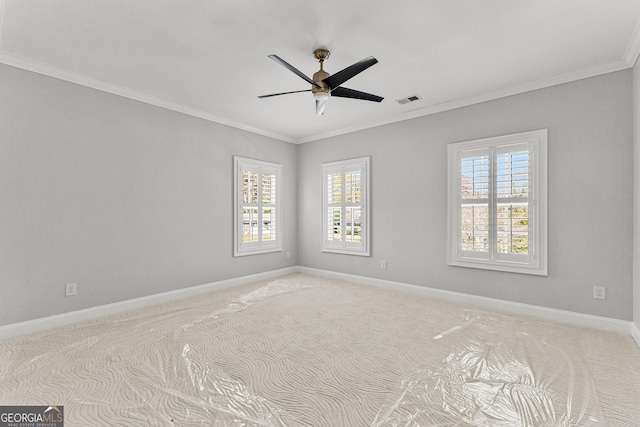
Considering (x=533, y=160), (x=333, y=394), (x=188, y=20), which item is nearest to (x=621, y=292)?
(x=533, y=160)

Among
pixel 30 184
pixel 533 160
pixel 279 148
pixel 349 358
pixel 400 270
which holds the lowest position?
pixel 349 358

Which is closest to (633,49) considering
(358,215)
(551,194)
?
(551,194)

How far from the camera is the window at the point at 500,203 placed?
3.44 m

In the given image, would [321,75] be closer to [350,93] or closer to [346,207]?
[350,93]

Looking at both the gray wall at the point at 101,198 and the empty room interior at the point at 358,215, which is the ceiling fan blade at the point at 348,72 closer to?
the empty room interior at the point at 358,215

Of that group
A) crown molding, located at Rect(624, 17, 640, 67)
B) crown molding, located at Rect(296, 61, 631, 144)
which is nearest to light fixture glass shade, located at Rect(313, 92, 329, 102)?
crown molding, located at Rect(296, 61, 631, 144)

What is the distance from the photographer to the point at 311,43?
2656 mm

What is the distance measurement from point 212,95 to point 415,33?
2.52 m

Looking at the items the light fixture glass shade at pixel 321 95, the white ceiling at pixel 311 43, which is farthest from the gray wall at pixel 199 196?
the light fixture glass shade at pixel 321 95

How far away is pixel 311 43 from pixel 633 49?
2865 mm

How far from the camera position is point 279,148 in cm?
567

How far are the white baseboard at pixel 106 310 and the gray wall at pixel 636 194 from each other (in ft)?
15.4

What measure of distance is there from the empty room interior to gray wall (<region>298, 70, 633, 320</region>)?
0.02 m

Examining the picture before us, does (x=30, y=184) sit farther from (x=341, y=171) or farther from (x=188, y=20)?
(x=341, y=171)
